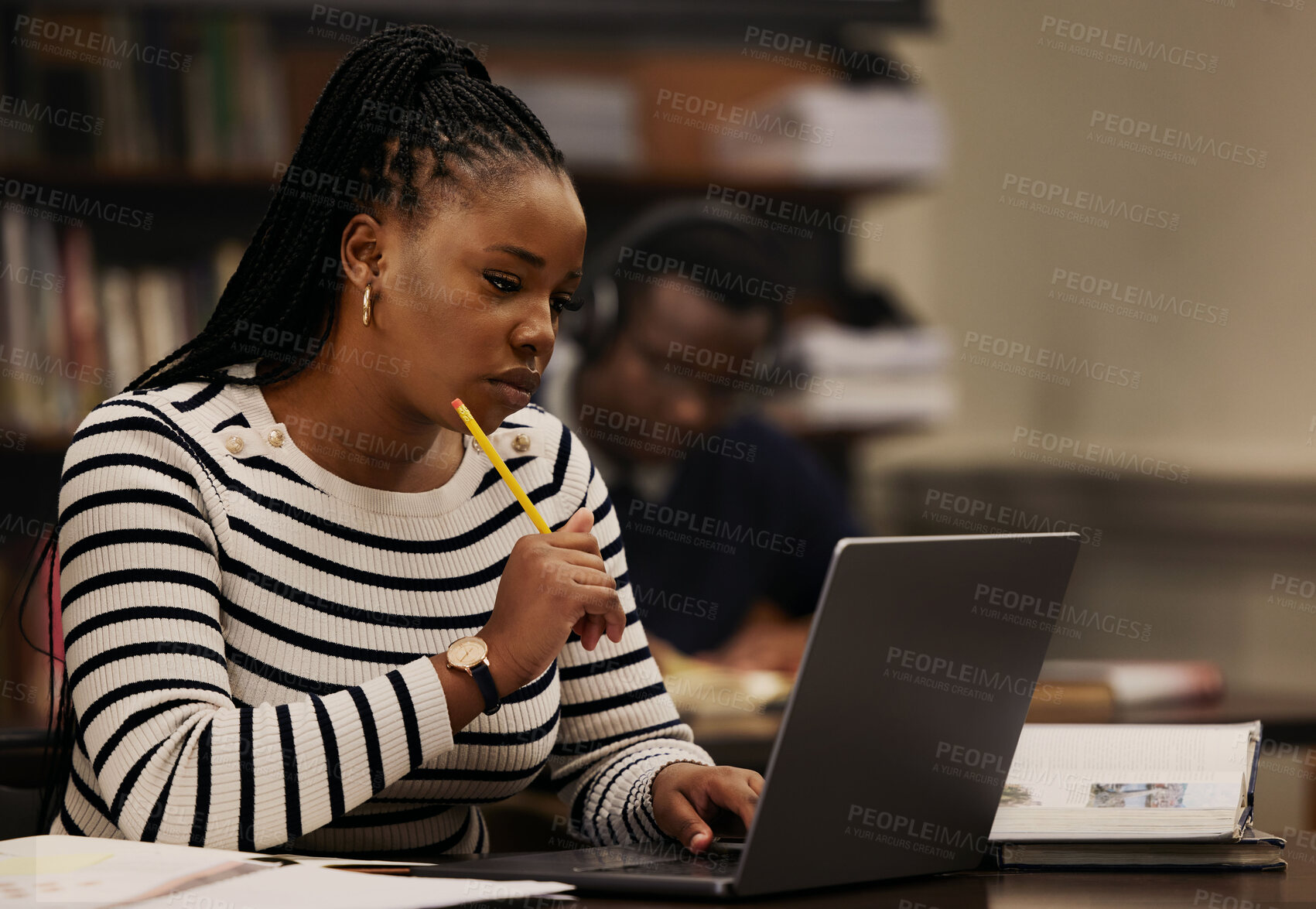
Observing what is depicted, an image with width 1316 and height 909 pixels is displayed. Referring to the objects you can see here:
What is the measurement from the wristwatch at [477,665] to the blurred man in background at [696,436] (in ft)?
5.12

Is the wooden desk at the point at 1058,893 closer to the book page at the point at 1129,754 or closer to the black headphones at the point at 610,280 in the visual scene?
the book page at the point at 1129,754

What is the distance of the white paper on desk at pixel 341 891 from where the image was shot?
0.73 m

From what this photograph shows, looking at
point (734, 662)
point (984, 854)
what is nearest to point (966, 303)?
point (734, 662)

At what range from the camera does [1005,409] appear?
10.8 ft

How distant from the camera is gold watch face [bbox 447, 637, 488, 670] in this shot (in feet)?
3.17

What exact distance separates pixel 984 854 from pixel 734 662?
1.42 meters

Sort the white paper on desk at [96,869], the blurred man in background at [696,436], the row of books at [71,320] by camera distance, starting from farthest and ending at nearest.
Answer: the blurred man in background at [696,436] < the row of books at [71,320] < the white paper on desk at [96,869]

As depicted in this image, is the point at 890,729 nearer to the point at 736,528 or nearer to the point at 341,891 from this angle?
the point at 341,891

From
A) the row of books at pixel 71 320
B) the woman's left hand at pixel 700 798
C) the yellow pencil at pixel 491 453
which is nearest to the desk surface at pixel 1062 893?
the woman's left hand at pixel 700 798

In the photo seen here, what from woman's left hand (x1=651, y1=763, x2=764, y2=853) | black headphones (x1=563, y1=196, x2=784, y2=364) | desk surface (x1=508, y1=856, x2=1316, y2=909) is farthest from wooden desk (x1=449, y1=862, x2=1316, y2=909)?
black headphones (x1=563, y1=196, x2=784, y2=364)

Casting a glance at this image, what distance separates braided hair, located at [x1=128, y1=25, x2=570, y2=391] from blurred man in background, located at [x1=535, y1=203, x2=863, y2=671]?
1.34 m

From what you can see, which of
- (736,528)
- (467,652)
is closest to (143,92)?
(736,528)

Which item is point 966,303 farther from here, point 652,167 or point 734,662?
point 734,662

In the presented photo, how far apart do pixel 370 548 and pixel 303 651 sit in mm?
109
